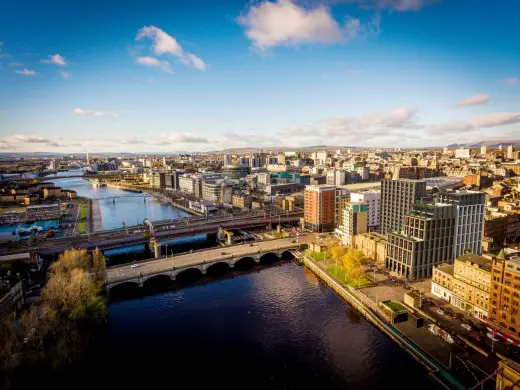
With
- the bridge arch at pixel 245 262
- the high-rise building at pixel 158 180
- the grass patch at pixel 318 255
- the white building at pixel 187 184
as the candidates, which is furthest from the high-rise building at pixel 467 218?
the high-rise building at pixel 158 180

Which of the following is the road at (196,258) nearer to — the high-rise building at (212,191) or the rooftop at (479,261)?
the rooftop at (479,261)

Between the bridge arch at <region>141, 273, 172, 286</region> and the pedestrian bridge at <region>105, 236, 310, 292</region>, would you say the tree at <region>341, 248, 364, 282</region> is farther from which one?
the bridge arch at <region>141, 273, 172, 286</region>

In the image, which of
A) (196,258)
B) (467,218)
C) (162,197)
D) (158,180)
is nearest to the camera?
(467,218)

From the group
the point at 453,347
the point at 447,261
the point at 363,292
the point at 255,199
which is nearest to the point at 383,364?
the point at 453,347

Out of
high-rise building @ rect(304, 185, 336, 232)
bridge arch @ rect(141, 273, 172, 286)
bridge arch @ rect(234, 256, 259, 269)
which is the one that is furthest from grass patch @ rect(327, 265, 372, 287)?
bridge arch @ rect(141, 273, 172, 286)

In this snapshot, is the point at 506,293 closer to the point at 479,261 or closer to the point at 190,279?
the point at 479,261

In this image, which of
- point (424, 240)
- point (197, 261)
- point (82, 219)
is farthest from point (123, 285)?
point (82, 219)
